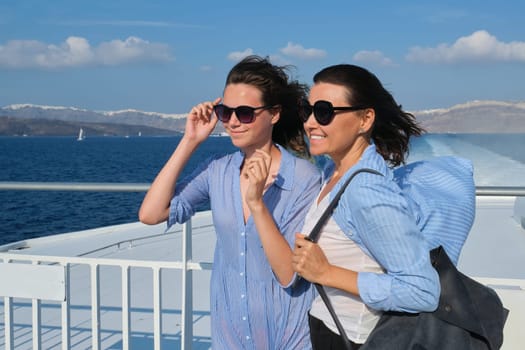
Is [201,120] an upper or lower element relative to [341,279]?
upper

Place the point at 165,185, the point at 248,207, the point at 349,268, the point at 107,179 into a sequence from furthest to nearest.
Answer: the point at 107,179
the point at 165,185
the point at 248,207
the point at 349,268

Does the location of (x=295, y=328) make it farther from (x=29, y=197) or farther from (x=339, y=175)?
(x=29, y=197)

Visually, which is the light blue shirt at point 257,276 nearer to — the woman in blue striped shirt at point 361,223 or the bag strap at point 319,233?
the woman in blue striped shirt at point 361,223

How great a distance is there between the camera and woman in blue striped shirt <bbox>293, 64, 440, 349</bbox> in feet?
4.23

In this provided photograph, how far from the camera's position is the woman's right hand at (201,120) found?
2049 millimetres

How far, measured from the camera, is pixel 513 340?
2020 mm

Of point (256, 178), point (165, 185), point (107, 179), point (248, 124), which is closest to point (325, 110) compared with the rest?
point (256, 178)

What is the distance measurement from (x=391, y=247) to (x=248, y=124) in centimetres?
75

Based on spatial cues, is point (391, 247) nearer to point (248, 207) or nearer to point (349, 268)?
point (349, 268)

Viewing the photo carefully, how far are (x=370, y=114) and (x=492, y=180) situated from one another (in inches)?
734

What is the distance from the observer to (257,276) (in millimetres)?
1842

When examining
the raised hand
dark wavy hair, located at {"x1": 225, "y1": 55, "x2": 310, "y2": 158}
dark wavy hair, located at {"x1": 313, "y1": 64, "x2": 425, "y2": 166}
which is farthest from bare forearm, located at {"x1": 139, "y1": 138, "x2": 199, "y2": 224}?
dark wavy hair, located at {"x1": 313, "y1": 64, "x2": 425, "y2": 166}

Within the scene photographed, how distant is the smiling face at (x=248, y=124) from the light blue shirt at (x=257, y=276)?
0.12 meters

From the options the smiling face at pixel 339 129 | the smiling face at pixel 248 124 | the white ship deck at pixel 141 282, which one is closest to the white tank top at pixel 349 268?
the smiling face at pixel 339 129
